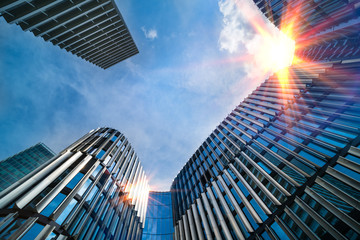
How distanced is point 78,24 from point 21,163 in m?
92.4

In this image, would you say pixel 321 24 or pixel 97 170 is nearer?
pixel 97 170

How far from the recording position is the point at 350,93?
21078mm

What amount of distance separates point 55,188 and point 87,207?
523cm

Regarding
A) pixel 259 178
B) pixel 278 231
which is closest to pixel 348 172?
pixel 278 231

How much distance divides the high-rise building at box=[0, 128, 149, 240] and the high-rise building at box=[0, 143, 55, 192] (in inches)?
3243

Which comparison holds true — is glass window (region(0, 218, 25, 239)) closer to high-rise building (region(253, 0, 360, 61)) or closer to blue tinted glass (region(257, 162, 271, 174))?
blue tinted glass (region(257, 162, 271, 174))

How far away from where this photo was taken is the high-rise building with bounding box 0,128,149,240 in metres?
12.9

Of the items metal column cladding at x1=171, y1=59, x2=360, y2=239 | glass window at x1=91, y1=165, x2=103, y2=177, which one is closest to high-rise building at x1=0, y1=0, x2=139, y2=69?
glass window at x1=91, y1=165, x2=103, y2=177

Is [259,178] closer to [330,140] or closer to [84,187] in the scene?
[330,140]

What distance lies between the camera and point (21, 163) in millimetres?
83375

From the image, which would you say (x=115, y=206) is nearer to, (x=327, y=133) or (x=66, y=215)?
(x=66, y=215)

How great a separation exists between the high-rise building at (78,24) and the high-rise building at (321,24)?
4158 cm

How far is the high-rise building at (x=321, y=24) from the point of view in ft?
96.7

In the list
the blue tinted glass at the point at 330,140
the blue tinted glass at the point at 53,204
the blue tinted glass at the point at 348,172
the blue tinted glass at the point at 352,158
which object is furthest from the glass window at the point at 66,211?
the blue tinted glass at the point at 330,140
